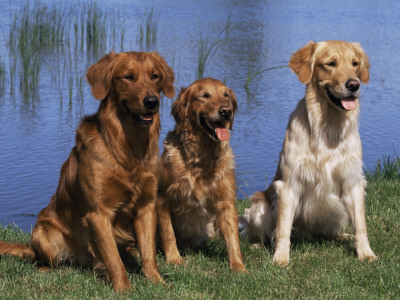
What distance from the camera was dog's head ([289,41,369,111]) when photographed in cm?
463

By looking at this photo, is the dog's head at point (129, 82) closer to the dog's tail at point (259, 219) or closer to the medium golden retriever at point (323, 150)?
the medium golden retriever at point (323, 150)

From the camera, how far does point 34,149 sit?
9.00 metres

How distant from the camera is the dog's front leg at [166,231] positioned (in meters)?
4.99

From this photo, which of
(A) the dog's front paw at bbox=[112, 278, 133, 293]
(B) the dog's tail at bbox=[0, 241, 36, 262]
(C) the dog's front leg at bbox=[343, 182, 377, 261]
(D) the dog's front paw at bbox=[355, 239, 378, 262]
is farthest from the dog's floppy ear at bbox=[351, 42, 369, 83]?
(B) the dog's tail at bbox=[0, 241, 36, 262]

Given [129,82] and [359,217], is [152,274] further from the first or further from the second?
[359,217]

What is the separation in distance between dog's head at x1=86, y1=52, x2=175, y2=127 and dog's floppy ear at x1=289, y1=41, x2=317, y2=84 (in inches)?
46.1

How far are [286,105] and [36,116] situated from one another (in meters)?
4.44

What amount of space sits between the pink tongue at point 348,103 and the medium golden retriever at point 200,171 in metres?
0.85

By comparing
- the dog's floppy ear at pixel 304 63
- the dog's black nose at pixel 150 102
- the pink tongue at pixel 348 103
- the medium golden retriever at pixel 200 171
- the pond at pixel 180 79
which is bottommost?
the pond at pixel 180 79

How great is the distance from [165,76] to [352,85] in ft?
4.47

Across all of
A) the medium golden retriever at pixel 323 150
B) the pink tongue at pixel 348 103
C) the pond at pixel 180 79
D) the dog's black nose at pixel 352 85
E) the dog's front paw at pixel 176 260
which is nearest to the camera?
the dog's black nose at pixel 352 85

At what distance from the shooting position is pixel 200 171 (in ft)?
16.2

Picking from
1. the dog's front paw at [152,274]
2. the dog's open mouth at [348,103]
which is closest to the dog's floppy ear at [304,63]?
the dog's open mouth at [348,103]

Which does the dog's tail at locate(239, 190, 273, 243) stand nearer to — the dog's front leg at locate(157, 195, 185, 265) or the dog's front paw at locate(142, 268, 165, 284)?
the dog's front leg at locate(157, 195, 185, 265)
